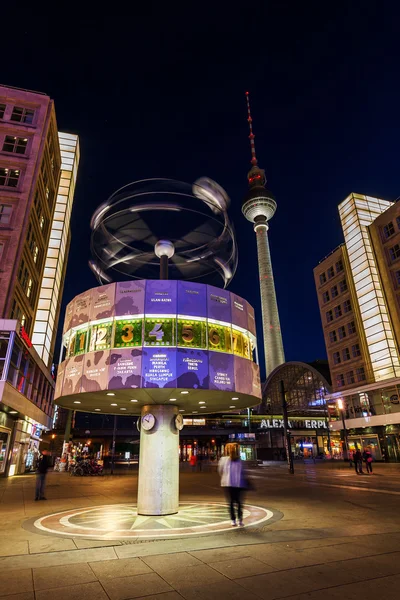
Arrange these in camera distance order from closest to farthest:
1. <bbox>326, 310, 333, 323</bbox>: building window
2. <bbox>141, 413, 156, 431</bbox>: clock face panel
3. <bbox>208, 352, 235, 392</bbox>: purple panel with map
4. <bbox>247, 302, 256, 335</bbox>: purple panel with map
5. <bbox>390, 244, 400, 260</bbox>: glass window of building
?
<bbox>208, 352, 235, 392</bbox>: purple panel with map
<bbox>141, 413, 156, 431</bbox>: clock face panel
<bbox>247, 302, 256, 335</bbox>: purple panel with map
<bbox>390, 244, 400, 260</bbox>: glass window of building
<bbox>326, 310, 333, 323</bbox>: building window

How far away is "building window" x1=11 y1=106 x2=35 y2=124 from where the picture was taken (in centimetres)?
4200

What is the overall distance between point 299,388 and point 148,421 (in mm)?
83342

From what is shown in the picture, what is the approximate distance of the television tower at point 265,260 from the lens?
417ft

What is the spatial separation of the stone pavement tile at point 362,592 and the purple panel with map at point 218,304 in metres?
9.01

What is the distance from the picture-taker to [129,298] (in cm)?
1338

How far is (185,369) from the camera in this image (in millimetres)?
12484

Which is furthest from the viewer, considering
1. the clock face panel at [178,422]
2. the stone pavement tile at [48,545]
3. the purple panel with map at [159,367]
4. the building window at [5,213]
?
the building window at [5,213]

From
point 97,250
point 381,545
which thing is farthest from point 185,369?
point 97,250

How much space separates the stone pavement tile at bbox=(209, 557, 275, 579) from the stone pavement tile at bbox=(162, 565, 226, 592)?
0.61 ft

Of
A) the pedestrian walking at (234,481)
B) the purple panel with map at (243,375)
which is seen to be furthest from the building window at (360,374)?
the pedestrian walking at (234,481)

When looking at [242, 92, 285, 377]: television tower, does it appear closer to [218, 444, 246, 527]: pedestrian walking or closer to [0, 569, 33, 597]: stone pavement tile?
[218, 444, 246, 527]: pedestrian walking

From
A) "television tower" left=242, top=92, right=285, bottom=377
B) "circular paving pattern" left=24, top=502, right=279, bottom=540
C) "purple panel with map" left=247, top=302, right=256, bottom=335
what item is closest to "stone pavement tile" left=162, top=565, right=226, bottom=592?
"circular paving pattern" left=24, top=502, right=279, bottom=540

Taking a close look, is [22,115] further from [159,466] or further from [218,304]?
[159,466]

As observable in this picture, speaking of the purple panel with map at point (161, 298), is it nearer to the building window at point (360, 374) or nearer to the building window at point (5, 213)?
the building window at point (5, 213)
